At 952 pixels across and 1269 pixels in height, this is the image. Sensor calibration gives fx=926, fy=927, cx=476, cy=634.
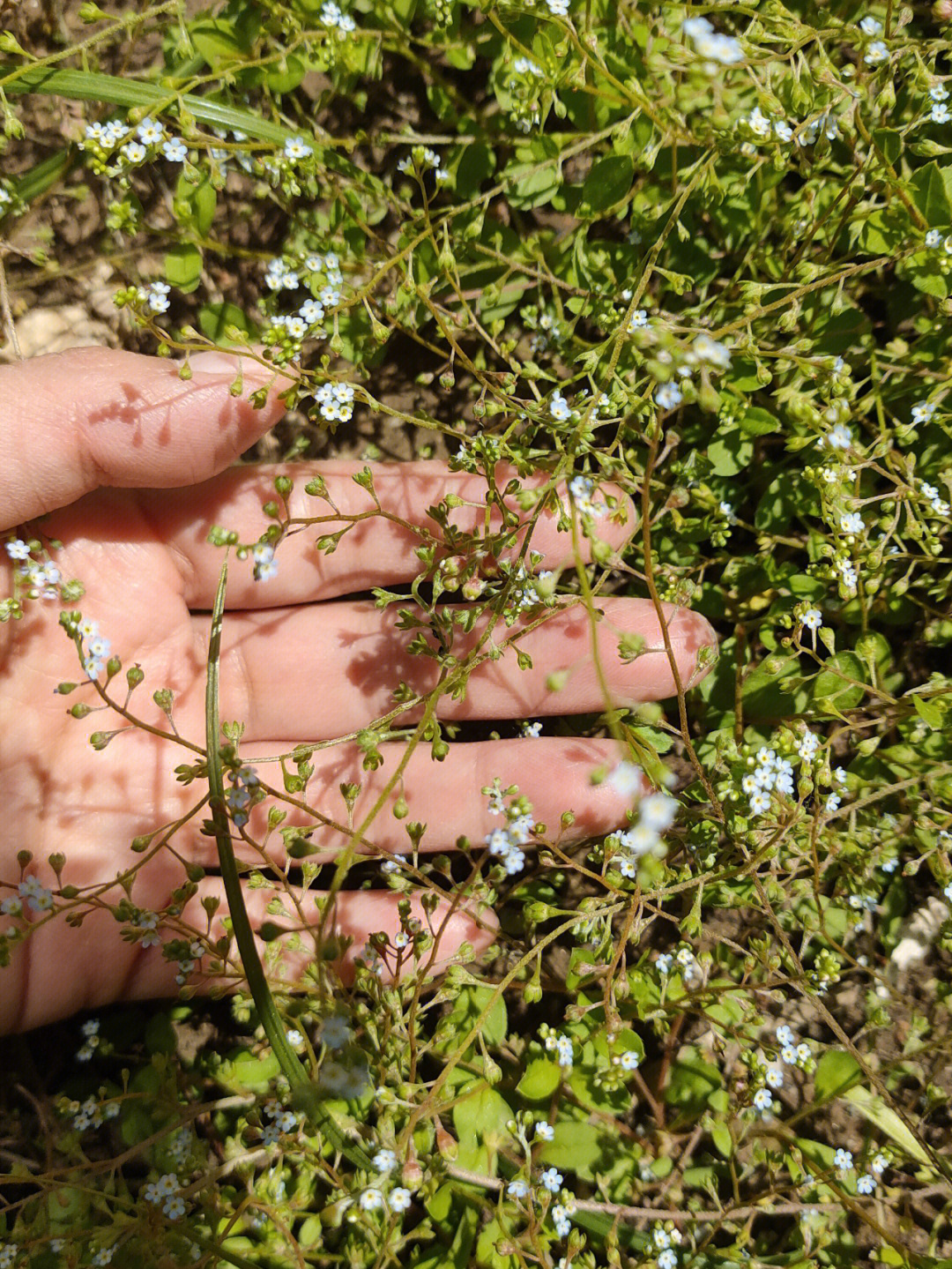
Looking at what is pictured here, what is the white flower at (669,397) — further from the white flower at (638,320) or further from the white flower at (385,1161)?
the white flower at (385,1161)

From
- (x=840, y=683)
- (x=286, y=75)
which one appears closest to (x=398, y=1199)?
(x=840, y=683)

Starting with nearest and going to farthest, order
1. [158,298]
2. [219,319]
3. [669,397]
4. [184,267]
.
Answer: [669,397] < [158,298] < [184,267] < [219,319]

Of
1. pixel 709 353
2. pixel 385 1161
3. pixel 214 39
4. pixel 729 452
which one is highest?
pixel 214 39

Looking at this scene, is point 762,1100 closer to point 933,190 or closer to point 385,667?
point 385,667

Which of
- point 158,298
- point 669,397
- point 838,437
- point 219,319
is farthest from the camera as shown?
point 219,319

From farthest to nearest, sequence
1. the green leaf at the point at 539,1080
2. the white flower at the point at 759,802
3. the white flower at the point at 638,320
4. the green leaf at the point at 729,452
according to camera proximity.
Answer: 1. the green leaf at the point at 729,452
2. the green leaf at the point at 539,1080
3. the white flower at the point at 759,802
4. the white flower at the point at 638,320

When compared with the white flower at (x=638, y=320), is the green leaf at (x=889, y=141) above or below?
above

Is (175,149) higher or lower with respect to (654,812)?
higher

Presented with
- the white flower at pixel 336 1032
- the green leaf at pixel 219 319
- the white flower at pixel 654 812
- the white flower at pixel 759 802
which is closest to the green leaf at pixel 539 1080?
the white flower at pixel 759 802
